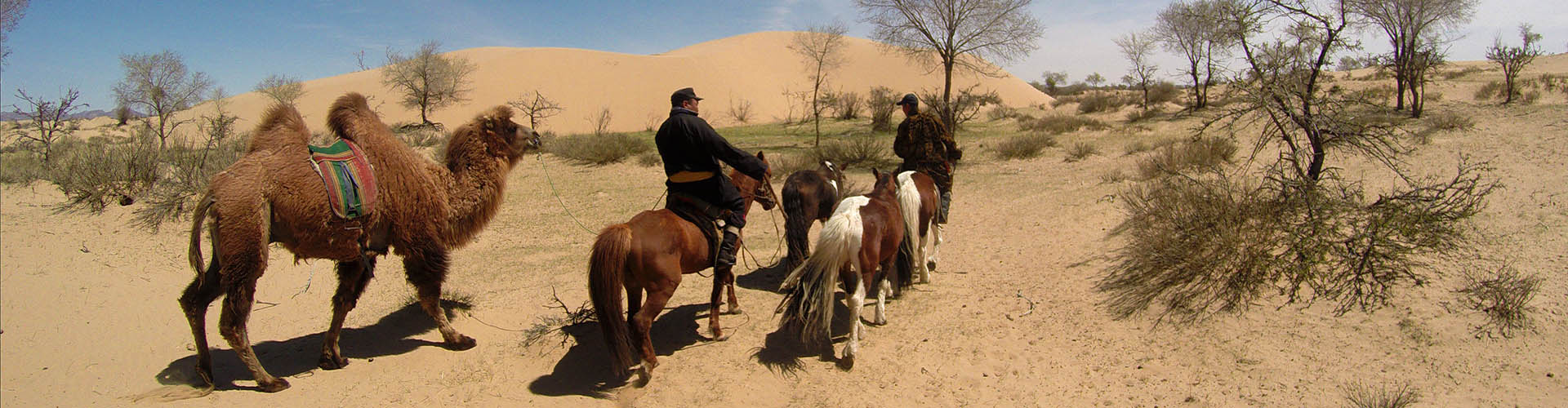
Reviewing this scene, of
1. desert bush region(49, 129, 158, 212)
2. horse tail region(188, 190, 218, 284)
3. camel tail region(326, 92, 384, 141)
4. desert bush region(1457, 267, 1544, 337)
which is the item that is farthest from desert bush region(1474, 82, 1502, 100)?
desert bush region(49, 129, 158, 212)

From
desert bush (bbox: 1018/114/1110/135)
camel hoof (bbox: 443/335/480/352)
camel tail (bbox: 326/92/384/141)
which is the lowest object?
camel hoof (bbox: 443/335/480/352)

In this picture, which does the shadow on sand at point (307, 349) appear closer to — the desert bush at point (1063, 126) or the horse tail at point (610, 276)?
the horse tail at point (610, 276)

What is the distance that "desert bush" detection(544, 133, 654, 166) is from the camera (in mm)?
15414

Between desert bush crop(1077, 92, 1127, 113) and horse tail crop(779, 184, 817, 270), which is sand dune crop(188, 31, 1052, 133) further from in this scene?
horse tail crop(779, 184, 817, 270)

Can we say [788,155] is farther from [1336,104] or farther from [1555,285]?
[1555,285]

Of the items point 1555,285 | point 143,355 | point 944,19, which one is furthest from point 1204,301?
point 944,19

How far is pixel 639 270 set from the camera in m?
4.00

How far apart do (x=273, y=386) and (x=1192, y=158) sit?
11.0 m

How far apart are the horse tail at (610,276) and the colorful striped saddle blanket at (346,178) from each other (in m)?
1.56

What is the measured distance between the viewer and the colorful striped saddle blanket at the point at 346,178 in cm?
418

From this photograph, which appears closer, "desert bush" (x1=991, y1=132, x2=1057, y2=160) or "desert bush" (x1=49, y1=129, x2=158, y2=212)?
"desert bush" (x1=49, y1=129, x2=158, y2=212)

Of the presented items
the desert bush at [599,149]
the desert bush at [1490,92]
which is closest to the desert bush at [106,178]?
the desert bush at [599,149]

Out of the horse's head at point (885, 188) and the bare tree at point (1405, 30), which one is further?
the bare tree at point (1405, 30)

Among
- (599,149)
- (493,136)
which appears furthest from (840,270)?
(599,149)
